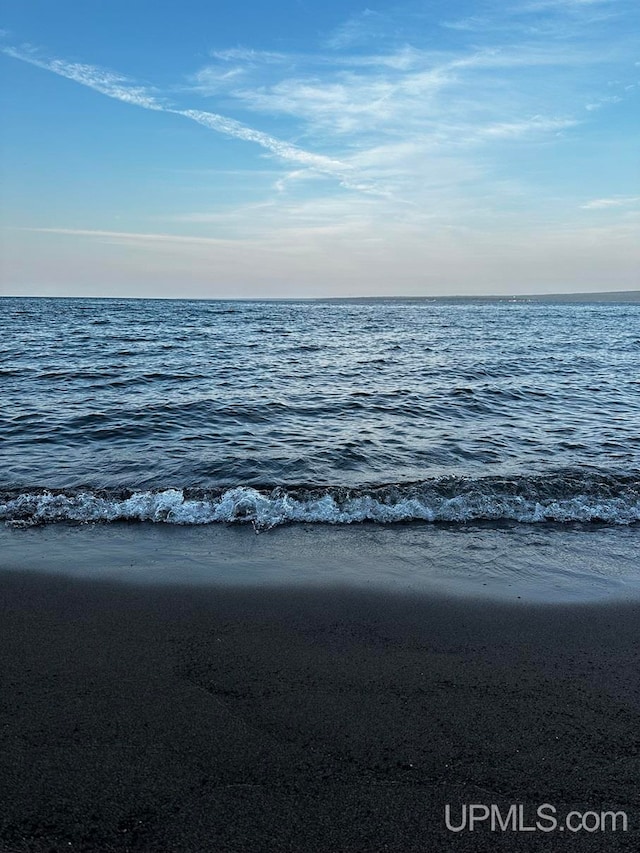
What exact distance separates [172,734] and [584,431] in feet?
34.9

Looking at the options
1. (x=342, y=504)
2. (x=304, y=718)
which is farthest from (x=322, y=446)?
(x=304, y=718)

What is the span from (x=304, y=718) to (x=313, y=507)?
395cm

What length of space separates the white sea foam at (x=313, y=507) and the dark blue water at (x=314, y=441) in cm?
3

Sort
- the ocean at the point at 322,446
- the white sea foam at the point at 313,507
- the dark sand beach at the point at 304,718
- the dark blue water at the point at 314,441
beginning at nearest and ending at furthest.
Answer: the dark sand beach at the point at 304,718
the white sea foam at the point at 313,507
the ocean at the point at 322,446
the dark blue water at the point at 314,441

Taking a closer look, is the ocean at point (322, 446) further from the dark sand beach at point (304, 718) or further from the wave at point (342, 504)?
the dark sand beach at point (304, 718)

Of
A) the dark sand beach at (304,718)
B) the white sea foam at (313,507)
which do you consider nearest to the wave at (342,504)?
the white sea foam at (313,507)

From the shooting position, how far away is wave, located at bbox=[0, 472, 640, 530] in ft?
22.3

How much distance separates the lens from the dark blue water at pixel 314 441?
7.20 metres

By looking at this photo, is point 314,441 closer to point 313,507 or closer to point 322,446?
point 322,446

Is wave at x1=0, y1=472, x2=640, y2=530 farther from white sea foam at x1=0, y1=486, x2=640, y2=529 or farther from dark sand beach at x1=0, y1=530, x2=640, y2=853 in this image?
dark sand beach at x1=0, y1=530, x2=640, y2=853

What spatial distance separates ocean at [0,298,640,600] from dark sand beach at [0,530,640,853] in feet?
6.51

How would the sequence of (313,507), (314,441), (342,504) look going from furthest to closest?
(314,441), (342,504), (313,507)

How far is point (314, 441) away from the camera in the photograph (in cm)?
1048

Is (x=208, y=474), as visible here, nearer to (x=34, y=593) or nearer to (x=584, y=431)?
(x=34, y=593)
